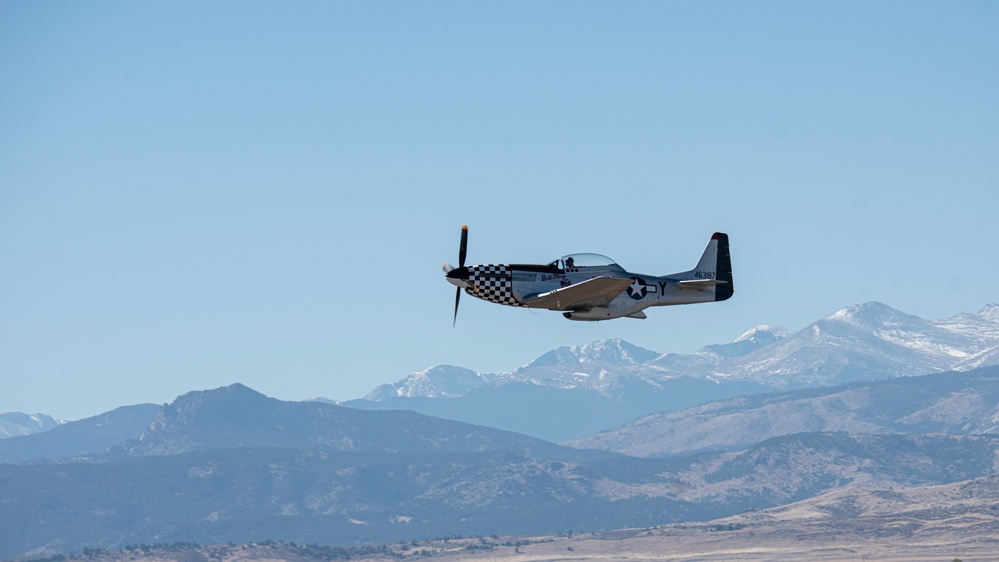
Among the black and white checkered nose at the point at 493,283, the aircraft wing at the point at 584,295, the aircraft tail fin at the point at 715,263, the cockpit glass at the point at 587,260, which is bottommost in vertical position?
the aircraft wing at the point at 584,295

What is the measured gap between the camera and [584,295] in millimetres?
87500

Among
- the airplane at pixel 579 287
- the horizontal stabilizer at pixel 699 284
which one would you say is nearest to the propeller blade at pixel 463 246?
the airplane at pixel 579 287

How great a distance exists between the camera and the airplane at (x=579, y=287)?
88.0m

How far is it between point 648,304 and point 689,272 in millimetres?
7669

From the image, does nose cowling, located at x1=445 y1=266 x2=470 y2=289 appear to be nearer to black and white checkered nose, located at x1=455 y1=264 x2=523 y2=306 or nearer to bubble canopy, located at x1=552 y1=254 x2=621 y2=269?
black and white checkered nose, located at x1=455 y1=264 x2=523 y2=306

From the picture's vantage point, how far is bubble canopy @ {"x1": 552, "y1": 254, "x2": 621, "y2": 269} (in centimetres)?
9131

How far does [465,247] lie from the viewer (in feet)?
311

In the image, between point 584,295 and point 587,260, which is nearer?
point 584,295

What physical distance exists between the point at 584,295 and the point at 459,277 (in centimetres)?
881

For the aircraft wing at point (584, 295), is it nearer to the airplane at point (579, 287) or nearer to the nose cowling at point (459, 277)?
the airplane at point (579, 287)

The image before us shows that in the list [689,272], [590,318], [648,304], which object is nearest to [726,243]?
[689,272]

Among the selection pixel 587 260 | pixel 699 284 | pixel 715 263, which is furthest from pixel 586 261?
pixel 715 263

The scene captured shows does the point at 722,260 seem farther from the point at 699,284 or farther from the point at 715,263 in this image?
the point at 699,284

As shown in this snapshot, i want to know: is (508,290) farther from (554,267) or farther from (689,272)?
(689,272)
